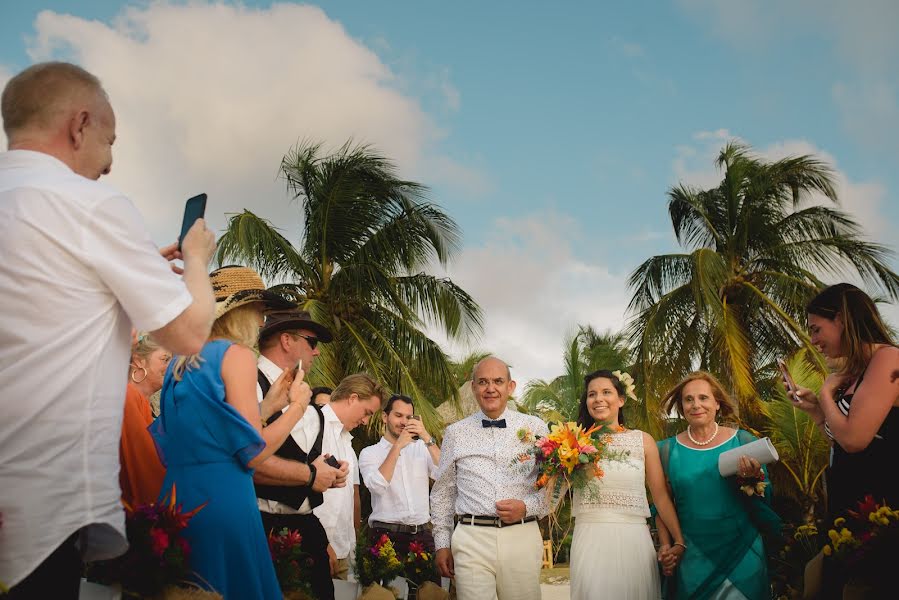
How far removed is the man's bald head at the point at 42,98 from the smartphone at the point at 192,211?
49cm

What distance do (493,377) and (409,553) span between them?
214cm

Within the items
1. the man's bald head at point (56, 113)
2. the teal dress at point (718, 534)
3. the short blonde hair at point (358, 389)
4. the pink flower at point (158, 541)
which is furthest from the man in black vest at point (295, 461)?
the teal dress at point (718, 534)

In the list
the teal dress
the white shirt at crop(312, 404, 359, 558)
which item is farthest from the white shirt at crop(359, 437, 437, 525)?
the teal dress

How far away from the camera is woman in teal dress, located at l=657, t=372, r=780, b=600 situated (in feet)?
21.6

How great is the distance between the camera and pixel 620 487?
23.3 ft

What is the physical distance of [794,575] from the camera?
518 centimetres

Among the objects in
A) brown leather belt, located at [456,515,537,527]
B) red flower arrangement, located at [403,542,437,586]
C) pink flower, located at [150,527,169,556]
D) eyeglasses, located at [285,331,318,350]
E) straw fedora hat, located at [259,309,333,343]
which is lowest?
red flower arrangement, located at [403,542,437,586]

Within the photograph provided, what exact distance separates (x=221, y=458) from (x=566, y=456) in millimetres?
3949

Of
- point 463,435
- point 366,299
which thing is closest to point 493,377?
point 463,435

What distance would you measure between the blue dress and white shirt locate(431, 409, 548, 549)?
381 centimetres

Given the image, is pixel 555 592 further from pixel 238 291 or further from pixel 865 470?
pixel 238 291

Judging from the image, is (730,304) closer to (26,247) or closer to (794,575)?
(794,575)

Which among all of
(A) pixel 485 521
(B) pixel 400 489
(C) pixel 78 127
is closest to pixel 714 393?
(A) pixel 485 521

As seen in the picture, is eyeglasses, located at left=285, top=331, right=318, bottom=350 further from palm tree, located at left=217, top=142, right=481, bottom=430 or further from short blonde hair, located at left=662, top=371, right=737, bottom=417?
palm tree, located at left=217, top=142, right=481, bottom=430
